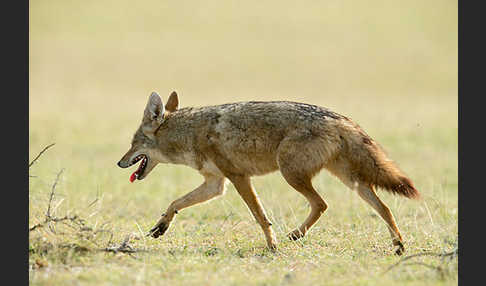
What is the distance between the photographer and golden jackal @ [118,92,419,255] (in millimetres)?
8148

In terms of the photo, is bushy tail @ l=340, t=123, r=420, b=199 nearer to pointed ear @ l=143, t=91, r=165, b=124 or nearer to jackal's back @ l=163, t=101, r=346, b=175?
jackal's back @ l=163, t=101, r=346, b=175

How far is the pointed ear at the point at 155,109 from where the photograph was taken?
9.37 m

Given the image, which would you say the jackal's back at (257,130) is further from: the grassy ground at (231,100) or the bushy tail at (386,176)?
the grassy ground at (231,100)

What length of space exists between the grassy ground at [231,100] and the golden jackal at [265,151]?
52 cm

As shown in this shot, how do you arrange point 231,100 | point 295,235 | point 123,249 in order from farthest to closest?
point 231,100
point 295,235
point 123,249

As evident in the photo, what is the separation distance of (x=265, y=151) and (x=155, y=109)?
1.77m

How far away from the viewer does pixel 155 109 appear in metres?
9.39

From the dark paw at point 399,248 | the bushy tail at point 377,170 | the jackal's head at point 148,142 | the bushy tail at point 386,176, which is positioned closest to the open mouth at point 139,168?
the jackal's head at point 148,142

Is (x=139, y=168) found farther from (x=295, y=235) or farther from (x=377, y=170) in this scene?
(x=377, y=170)

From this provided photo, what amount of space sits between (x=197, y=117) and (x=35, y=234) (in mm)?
2632

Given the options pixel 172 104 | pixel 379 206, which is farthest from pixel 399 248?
pixel 172 104

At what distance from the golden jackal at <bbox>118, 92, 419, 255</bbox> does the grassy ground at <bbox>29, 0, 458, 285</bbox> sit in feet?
1.69

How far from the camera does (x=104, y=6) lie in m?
47.6

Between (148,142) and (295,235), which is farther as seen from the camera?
(148,142)
